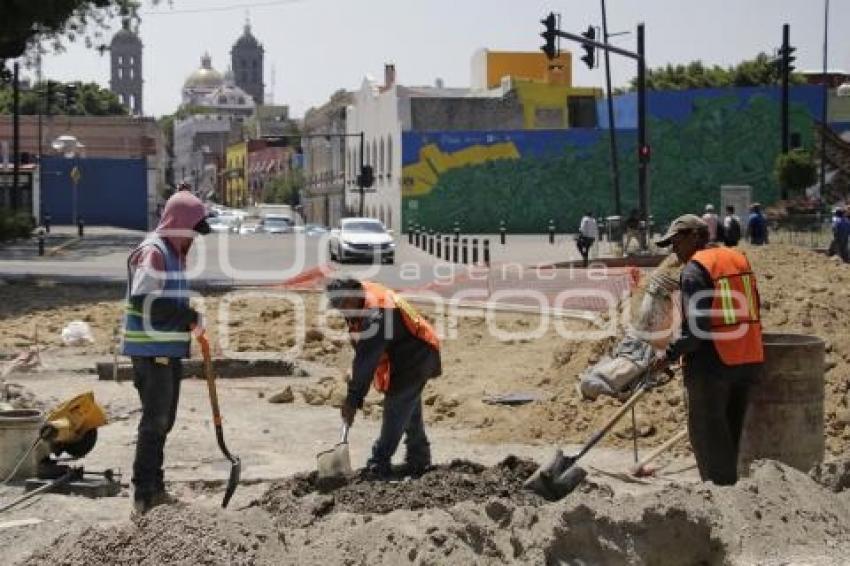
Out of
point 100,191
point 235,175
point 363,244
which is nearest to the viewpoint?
point 363,244

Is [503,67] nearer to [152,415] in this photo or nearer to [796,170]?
[796,170]

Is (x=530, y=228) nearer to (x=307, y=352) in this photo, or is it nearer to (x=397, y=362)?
(x=307, y=352)

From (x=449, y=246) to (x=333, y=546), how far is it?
109ft

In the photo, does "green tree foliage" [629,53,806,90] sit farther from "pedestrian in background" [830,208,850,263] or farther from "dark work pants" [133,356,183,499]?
"dark work pants" [133,356,183,499]

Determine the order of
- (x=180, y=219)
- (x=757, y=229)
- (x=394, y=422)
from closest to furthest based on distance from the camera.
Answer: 1. (x=180, y=219)
2. (x=394, y=422)
3. (x=757, y=229)

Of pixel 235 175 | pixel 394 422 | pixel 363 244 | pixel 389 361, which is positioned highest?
pixel 235 175

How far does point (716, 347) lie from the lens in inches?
318

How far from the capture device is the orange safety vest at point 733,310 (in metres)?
8.05

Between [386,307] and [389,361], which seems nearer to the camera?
[386,307]

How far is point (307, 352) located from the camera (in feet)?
58.2

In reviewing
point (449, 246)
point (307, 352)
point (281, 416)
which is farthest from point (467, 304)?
point (449, 246)

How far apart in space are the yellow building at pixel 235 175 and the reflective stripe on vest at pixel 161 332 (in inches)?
5402

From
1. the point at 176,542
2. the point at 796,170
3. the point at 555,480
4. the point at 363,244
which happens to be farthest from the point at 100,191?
the point at 176,542

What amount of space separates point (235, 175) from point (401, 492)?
14479cm
